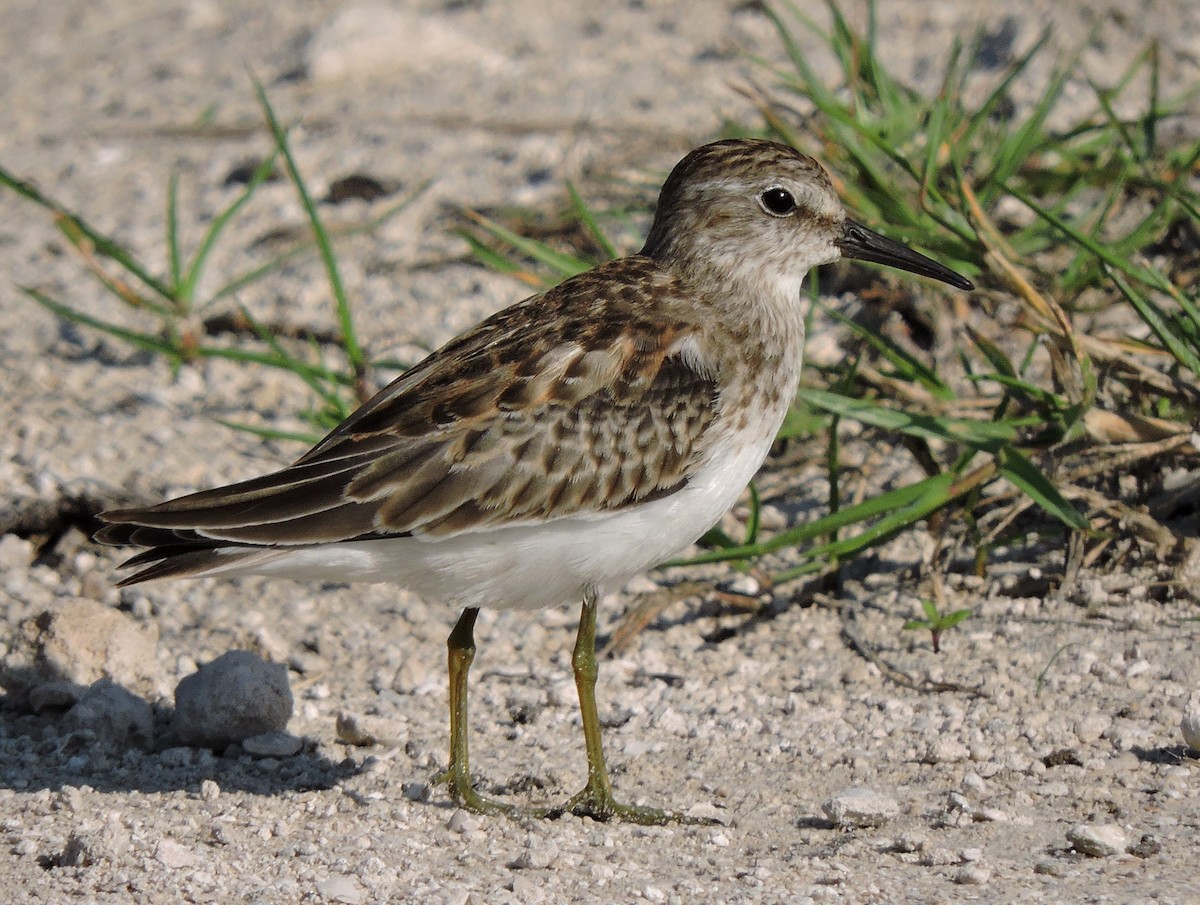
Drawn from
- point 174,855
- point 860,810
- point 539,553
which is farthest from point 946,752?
point 174,855

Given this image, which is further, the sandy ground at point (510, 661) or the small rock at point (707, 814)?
the small rock at point (707, 814)

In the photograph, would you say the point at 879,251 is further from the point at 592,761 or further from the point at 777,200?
the point at 592,761

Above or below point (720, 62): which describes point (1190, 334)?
below

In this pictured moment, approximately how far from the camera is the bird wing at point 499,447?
4.46 meters

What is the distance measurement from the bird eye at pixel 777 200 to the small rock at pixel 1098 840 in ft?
7.20

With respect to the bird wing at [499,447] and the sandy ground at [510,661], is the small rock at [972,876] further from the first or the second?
the bird wing at [499,447]

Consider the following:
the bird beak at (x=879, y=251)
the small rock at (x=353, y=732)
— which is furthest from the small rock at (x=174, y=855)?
the bird beak at (x=879, y=251)

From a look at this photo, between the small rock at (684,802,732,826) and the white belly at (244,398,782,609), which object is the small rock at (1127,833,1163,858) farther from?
the white belly at (244,398,782,609)

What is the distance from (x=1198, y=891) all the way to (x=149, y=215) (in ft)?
22.3

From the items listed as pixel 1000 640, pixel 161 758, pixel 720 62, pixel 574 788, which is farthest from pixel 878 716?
pixel 720 62

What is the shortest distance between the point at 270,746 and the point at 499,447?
1.21 meters

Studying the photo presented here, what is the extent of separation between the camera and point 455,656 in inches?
195

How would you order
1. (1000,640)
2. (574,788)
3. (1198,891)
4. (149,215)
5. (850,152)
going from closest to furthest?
(1198,891)
(574,788)
(1000,640)
(850,152)
(149,215)

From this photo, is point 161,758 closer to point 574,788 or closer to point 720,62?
point 574,788
